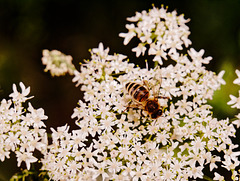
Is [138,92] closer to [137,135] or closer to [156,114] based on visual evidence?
[156,114]

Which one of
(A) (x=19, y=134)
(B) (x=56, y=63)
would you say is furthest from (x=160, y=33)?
(A) (x=19, y=134)

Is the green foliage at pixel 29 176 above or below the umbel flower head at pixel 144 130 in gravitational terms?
below

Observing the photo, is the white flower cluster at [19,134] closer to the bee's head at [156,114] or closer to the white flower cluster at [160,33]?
the bee's head at [156,114]

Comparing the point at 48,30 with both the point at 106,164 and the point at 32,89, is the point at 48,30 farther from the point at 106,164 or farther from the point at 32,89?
the point at 106,164

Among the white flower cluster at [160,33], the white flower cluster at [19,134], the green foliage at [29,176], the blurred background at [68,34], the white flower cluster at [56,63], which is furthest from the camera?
the blurred background at [68,34]

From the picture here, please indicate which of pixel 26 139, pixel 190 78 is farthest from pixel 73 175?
pixel 190 78

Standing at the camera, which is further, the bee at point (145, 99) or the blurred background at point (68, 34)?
the blurred background at point (68, 34)

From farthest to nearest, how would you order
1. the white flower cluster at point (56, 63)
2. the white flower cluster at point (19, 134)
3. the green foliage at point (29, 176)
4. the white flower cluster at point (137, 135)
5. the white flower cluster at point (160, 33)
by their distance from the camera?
the white flower cluster at point (56, 63) → the white flower cluster at point (160, 33) → the green foliage at point (29, 176) → the white flower cluster at point (137, 135) → the white flower cluster at point (19, 134)

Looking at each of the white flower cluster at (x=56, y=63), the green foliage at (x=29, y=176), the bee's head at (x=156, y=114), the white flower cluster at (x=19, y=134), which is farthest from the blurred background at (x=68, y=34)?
the bee's head at (x=156, y=114)
